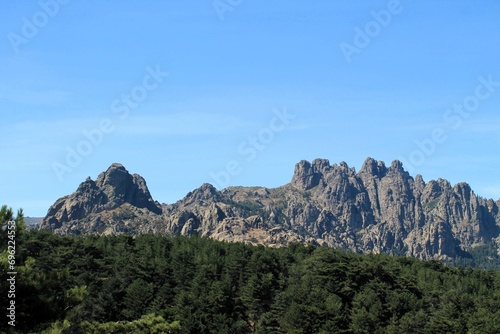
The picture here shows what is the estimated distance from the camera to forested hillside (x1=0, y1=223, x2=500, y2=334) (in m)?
98.2

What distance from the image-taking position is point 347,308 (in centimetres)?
10706

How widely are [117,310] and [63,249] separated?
32485 millimetres

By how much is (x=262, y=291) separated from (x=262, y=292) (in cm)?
19

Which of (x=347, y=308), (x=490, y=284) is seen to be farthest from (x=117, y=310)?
(x=490, y=284)

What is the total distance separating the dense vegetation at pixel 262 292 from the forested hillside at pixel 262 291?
21 cm

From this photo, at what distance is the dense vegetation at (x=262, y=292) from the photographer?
9819 cm

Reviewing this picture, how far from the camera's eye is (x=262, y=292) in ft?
369

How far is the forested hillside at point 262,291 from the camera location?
98.2 metres

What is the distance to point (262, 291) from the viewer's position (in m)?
113

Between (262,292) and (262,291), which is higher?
(262,291)

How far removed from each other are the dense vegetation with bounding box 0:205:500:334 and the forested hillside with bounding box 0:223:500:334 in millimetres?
214

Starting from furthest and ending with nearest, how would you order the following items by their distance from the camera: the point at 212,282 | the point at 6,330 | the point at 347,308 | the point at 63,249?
the point at 63,249 → the point at 212,282 → the point at 347,308 → the point at 6,330

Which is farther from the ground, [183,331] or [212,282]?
[212,282]

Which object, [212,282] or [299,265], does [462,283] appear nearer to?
[299,265]
